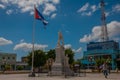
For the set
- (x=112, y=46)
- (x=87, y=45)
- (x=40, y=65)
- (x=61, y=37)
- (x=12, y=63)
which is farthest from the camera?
(x=87, y=45)

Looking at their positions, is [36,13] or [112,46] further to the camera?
[112,46]

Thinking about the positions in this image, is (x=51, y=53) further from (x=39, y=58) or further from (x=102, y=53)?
(x=102, y=53)

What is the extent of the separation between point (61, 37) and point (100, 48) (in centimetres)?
11300

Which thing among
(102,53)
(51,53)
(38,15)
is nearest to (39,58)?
(51,53)

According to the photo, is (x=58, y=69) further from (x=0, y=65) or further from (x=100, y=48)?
(x=100, y=48)

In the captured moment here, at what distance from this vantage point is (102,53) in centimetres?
13438

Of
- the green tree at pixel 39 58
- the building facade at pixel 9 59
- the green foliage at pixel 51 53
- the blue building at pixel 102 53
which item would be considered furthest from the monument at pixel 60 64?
the blue building at pixel 102 53

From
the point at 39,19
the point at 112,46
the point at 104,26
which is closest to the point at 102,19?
the point at 104,26

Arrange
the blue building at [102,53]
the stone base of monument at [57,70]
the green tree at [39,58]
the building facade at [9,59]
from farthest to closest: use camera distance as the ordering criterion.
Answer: the blue building at [102,53] → the building facade at [9,59] → the green tree at [39,58] → the stone base of monument at [57,70]

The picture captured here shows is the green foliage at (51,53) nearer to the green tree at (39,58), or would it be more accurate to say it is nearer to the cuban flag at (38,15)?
the green tree at (39,58)

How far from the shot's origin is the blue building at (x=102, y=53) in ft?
414

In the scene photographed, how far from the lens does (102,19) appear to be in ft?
396

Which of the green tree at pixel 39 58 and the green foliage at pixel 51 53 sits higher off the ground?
the green foliage at pixel 51 53

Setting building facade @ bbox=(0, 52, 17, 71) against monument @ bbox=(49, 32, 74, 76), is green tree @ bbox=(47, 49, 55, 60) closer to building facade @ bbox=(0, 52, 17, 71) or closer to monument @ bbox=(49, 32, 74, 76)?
building facade @ bbox=(0, 52, 17, 71)
